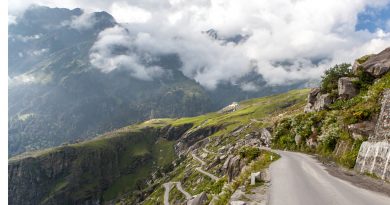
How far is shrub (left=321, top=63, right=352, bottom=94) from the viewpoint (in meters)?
70.9

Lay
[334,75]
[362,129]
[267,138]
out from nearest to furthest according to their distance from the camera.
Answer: [362,129] → [334,75] → [267,138]

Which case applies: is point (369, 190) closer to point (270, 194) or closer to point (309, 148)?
point (270, 194)

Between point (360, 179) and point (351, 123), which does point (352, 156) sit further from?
point (360, 179)

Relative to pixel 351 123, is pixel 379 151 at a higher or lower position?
lower

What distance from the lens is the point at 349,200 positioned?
2123 cm

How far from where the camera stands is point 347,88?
61.2 metres

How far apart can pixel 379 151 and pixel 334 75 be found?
1772 inches

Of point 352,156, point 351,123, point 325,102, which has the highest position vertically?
point 325,102

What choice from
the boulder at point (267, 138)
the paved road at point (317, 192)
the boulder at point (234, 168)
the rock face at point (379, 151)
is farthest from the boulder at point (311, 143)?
the boulder at point (267, 138)

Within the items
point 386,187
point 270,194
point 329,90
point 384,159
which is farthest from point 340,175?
point 329,90

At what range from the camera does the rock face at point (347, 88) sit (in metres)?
60.2

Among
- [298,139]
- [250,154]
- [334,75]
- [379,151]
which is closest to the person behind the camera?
[379,151]

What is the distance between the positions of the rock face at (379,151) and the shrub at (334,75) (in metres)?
38.1

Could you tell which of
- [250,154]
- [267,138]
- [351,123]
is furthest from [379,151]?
[267,138]
